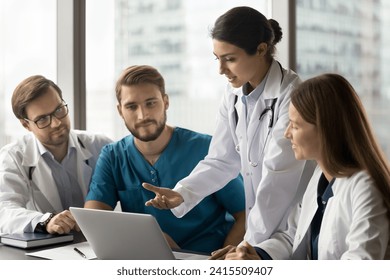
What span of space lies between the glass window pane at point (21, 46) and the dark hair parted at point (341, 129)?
1.83m

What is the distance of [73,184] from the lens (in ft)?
8.10

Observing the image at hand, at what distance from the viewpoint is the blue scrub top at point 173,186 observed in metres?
2.25

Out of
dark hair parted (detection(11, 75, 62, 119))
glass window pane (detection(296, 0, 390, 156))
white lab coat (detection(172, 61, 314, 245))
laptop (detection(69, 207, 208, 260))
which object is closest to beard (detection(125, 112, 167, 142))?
white lab coat (detection(172, 61, 314, 245))

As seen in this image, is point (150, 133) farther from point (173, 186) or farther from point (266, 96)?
point (266, 96)

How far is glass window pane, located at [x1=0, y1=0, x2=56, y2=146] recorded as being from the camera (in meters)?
2.93

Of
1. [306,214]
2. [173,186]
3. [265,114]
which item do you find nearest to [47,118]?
[173,186]

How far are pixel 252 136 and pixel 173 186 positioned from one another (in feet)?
1.33

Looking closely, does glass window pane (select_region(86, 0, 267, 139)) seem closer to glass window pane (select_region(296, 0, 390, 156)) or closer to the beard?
glass window pane (select_region(296, 0, 390, 156))

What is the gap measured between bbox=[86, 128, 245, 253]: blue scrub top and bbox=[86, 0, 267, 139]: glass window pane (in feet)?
2.92

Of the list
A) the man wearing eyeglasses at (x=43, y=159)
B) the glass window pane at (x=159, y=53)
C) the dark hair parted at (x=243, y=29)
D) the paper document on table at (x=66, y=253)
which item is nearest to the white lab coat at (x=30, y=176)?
the man wearing eyeglasses at (x=43, y=159)

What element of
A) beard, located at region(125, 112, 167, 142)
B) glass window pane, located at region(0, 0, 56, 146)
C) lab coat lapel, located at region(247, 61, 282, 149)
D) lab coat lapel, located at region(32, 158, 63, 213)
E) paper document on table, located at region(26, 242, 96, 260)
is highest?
glass window pane, located at region(0, 0, 56, 146)

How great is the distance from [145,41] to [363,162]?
1981 millimetres

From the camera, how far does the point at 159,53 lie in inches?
129
